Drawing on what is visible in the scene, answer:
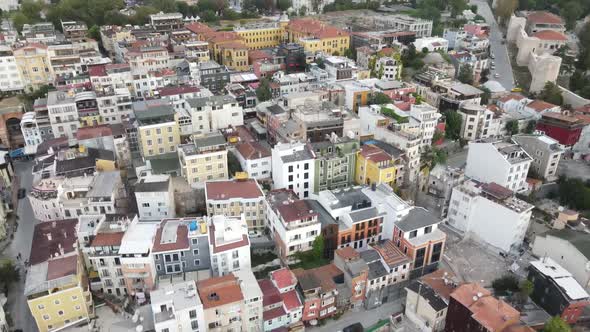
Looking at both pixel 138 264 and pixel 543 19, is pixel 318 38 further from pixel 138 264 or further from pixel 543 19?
pixel 138 264

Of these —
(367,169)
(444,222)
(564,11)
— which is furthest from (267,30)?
(564,11)

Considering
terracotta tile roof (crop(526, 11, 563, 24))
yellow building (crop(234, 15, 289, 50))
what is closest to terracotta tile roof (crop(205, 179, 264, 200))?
yellow building (crop(234, 15, 289, 50))

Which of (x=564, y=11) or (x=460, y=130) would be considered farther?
(x=564, y=11)

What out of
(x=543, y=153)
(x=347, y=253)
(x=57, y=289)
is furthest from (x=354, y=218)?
(x=543, y=153)

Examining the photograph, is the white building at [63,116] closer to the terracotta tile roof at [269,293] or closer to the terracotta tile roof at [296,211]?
the terracotta tile roof at [296,211]

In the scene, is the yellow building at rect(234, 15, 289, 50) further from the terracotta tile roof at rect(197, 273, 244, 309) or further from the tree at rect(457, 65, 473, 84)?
the terracotta tile roof at rect(197, 273, 244, 309)

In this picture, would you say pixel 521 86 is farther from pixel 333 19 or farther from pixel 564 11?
pixel 333 19

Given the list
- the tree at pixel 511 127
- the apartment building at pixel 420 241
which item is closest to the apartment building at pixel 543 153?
the tree at pixel 511 127
